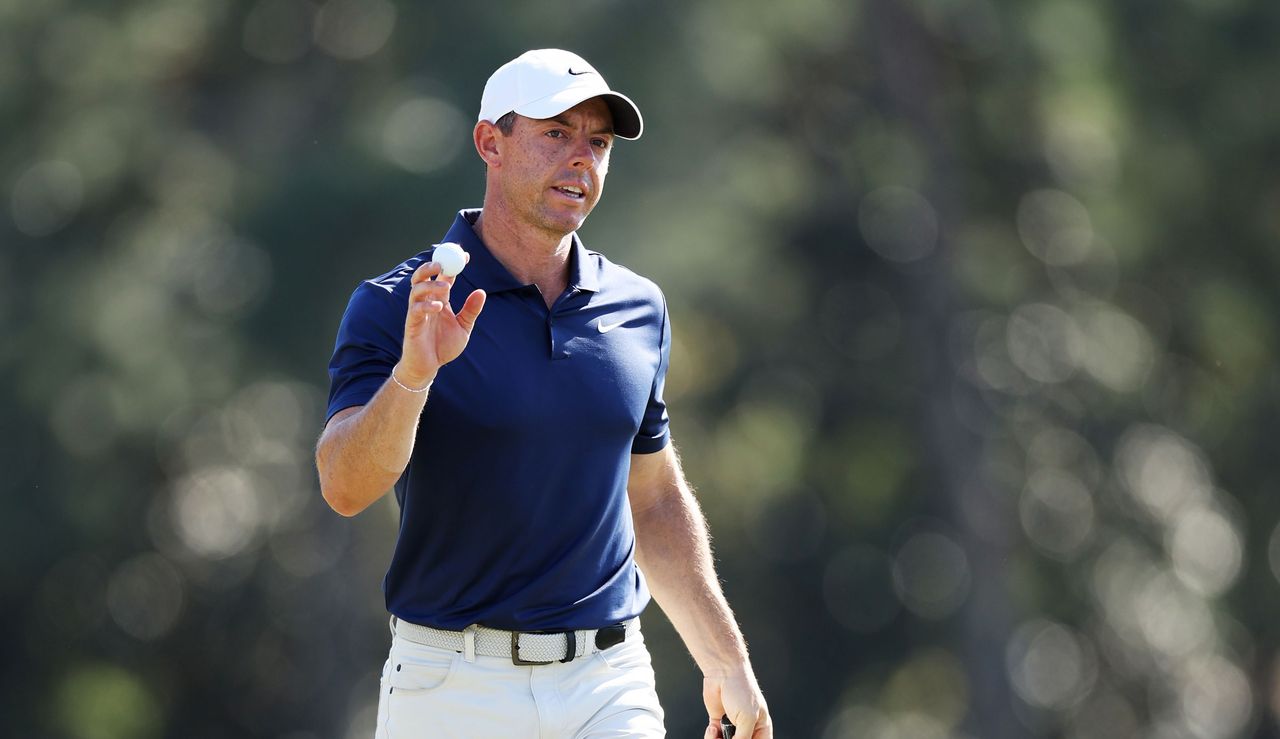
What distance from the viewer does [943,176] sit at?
16.5m

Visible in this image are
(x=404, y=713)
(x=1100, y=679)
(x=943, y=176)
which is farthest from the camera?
(x=1100, y=679)

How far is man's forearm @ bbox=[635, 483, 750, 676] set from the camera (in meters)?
4.50

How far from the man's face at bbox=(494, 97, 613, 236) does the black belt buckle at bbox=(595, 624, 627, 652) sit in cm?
87

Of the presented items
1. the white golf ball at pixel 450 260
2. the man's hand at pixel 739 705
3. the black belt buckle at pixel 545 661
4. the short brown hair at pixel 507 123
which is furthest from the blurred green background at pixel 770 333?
the white golf ball at pixel 450 260

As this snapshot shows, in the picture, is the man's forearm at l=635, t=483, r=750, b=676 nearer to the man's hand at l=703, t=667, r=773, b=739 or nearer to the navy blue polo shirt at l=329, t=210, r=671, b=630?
the man's hand at l=703, t=667, r=773, b=739

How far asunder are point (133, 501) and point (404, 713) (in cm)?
1257

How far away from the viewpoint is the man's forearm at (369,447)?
3.66m

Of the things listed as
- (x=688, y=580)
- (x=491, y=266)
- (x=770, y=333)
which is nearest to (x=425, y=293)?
(x=491, y=266)

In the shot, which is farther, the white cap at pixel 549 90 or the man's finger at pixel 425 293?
the white cap at pixel 549 90

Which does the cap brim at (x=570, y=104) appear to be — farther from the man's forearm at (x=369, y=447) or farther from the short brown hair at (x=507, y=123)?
the man's forearm at (x=369, y=447)

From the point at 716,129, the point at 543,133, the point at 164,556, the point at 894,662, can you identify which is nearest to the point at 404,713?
the point at 543,133

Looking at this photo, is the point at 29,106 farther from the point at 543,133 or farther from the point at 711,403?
Result: the point at 543,133

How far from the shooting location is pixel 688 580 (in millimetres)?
4582

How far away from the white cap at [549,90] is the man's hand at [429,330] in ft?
2.54
